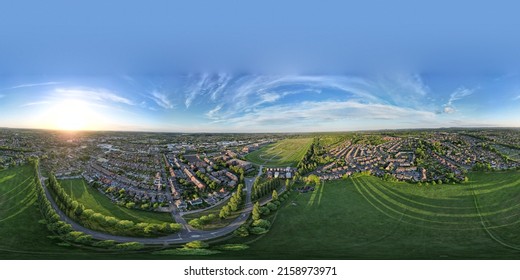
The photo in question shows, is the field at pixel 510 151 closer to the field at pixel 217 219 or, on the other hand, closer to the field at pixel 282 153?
the field at pixel 282 153

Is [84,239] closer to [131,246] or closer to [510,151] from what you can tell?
[131,246]

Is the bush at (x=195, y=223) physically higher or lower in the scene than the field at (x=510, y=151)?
lower

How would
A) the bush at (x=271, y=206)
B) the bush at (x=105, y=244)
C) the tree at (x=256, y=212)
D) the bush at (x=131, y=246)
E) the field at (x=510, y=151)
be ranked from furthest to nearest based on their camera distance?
the field at (x=510, y=151)
the bush at (x=271, y=206)
the tree at (x=256, y=212)
the bush at (x=105, y=244)
the bush at (x=131, y=246)

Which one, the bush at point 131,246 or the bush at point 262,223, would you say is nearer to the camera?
the bush at point 131,246

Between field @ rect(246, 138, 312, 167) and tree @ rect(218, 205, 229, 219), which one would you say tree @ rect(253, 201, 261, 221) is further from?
field @ rect(246, 138, 312, 167)

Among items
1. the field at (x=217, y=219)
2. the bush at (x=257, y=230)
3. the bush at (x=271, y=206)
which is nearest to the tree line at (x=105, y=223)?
the field at (x=217, y=219)

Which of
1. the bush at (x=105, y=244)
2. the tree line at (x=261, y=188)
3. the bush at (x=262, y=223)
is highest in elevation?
the tree line at (x=261, y=188)

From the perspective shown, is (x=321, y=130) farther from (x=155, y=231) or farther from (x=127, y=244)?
(x=127, y=244)

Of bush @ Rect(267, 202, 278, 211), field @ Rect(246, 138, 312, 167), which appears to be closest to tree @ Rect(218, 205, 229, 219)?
bush @ Rect(267, 202, 278, 211)
